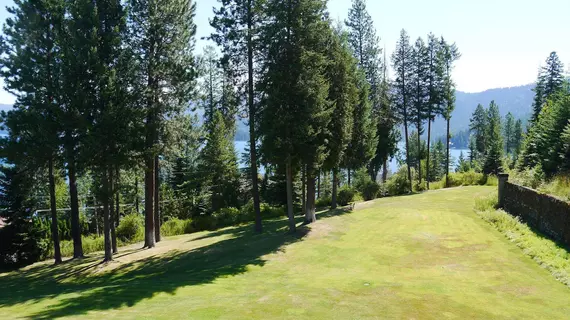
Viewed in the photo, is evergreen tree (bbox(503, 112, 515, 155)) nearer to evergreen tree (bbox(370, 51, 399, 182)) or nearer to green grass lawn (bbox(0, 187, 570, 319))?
evergreen tree (bbox(370, 51, 399, 182))

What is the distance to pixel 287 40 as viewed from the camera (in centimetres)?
1738

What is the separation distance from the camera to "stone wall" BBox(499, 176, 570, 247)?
13.6 meters

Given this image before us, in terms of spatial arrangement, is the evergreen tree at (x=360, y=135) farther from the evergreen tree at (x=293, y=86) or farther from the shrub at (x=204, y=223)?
the shrub at (x=204, y=223)

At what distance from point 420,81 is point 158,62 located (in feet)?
97.1

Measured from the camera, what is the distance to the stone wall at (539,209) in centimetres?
1355

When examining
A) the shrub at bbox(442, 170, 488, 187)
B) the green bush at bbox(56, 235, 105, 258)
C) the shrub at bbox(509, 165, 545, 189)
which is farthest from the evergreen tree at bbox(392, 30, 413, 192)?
the green bush at bbox(56, 235, 105, 258)

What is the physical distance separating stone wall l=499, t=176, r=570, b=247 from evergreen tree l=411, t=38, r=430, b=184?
20.0 metres

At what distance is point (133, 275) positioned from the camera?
562 inches

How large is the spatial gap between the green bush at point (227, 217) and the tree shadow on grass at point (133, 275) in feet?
22.7

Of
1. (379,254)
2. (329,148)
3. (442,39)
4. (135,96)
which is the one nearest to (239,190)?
(329,148)

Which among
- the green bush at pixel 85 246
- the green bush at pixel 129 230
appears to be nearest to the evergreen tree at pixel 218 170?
the green bush at pixel 129 230

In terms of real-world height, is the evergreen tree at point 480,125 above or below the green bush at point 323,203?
above

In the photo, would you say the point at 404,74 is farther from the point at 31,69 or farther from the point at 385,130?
the point at 31,69

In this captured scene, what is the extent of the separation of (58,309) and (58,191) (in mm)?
25287
